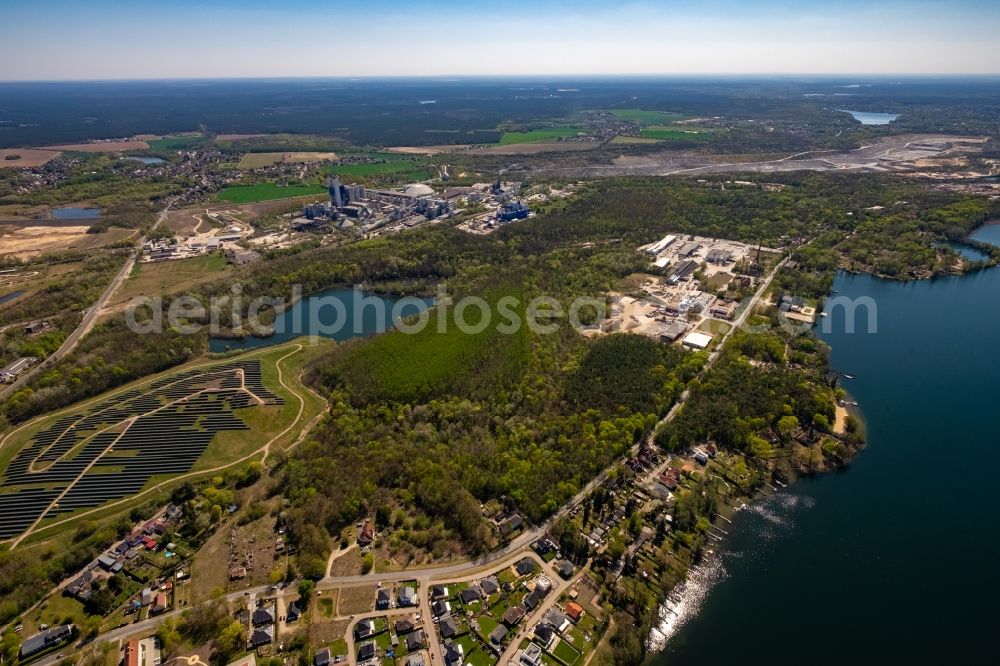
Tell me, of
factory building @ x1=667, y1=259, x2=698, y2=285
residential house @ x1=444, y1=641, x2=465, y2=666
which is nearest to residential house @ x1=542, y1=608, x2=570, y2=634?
residential house @ x1=444, y1=641, x2=465, y2=666

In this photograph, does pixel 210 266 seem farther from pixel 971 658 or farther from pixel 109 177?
pixel 971 658

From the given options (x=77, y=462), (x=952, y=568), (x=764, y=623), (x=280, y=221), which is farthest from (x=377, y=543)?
(x=280, y=221)

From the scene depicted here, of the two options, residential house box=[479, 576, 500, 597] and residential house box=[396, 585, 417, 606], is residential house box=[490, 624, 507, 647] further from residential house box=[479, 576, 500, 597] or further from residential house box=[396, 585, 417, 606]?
residential house box=[396, 585, 417, 606]

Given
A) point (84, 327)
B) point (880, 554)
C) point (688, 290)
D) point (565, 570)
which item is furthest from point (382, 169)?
point (880, 554)

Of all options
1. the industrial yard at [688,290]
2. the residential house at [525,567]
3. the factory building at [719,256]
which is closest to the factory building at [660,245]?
the industrial yard at [688,290]

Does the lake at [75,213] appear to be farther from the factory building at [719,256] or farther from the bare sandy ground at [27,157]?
the factory building at [719,256]

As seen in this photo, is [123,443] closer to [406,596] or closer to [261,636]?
[261,636]
